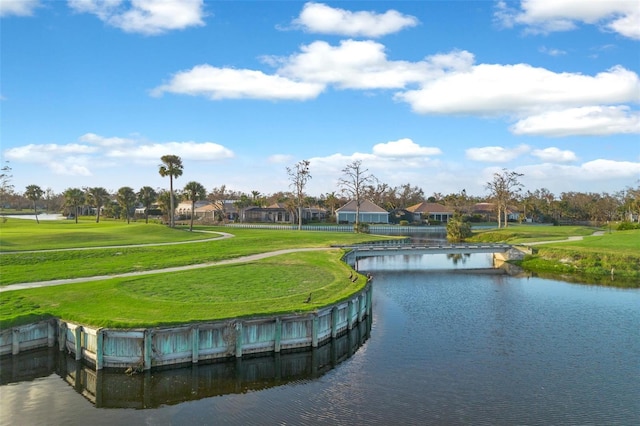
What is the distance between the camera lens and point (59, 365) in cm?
2256

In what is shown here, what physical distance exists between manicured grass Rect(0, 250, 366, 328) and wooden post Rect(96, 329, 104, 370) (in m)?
0.65

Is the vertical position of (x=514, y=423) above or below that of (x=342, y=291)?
below

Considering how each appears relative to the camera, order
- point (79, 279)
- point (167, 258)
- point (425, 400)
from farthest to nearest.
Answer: point (167, 258), point (79, 279), point (425, 400)

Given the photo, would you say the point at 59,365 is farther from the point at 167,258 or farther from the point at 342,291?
the point at 167,258

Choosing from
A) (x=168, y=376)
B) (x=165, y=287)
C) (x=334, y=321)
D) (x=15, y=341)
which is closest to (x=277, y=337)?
(x=334, y=321)

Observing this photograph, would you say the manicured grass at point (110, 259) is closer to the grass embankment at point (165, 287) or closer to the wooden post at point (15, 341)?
the grass embankment at point (165, 287)

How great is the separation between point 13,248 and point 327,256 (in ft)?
95.4

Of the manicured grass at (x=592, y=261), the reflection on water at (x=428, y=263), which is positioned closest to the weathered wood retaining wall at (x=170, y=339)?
the reflection on water at (x=428, y=263)

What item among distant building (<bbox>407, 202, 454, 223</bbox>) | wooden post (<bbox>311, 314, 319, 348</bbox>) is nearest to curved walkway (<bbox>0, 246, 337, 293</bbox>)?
wooden post (<bbox>311, 314, 319, 348</bbox>)

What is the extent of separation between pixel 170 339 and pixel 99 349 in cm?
308

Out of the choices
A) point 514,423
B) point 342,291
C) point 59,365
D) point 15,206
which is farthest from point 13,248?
point 15,206

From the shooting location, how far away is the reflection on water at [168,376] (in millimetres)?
19547

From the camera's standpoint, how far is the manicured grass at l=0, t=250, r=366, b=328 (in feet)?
79.2

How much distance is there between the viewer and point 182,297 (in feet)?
94.0
